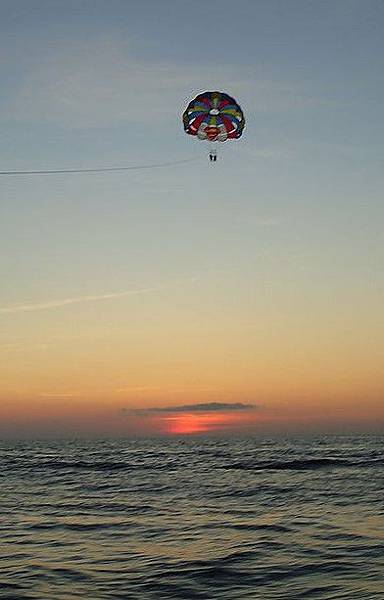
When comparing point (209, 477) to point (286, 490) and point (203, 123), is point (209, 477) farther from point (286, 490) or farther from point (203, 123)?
point (203, 123)

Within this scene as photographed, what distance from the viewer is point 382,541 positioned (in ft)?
59.9

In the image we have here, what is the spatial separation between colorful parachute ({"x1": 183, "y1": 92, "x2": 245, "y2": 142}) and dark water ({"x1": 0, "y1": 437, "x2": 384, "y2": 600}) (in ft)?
50.5

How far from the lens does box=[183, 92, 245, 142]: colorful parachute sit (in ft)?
93.1

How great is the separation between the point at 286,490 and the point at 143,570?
1722 centimetres

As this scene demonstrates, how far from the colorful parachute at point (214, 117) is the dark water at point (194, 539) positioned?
15.4 meters

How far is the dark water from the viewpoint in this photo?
14016mm

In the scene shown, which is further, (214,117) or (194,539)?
(214,117)

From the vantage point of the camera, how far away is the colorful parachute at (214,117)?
28.4m

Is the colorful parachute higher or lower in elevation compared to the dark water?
higher

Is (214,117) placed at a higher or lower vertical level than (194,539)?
higher

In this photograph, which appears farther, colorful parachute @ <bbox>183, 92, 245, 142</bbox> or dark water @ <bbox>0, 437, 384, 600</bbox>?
colorful parachute @ <bbox>183, 92, 245, 142</bbox>

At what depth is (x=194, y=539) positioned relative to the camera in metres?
19.0

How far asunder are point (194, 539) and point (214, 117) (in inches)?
683

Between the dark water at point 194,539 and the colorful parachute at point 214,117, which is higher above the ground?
the colorful parachute at point 214,117
